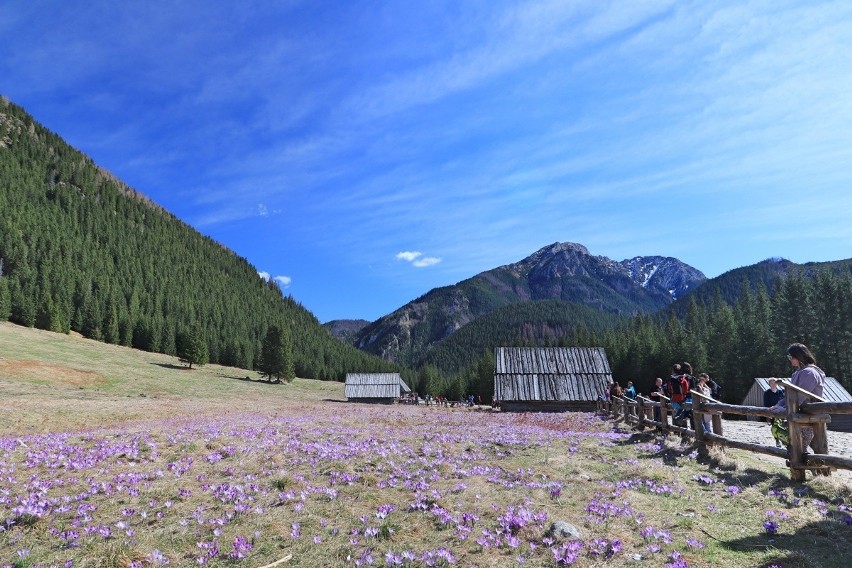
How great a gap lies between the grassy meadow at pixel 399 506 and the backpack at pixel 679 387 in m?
3.93

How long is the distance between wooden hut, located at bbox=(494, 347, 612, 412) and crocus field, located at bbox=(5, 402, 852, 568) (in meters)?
37.6

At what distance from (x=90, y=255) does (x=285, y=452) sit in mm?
171514

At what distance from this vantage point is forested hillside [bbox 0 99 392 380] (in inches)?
4090

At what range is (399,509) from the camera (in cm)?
834

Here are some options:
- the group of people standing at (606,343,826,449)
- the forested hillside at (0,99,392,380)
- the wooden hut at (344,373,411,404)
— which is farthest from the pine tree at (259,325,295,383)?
the group of people standing at (606,343,826,449)

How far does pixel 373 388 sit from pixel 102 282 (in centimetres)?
9747

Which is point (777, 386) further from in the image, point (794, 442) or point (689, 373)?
point (794, 442)

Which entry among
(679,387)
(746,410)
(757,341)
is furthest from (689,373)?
(757,341)

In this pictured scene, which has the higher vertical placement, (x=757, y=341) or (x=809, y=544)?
(x=757, y=341)

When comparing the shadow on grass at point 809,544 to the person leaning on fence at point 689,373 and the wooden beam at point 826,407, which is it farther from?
the person leaning on fence at point 689,373

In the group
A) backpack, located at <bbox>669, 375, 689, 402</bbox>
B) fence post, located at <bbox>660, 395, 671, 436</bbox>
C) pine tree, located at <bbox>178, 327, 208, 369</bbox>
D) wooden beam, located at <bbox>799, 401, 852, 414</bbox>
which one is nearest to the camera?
wooden beam, located at <bbox>799, 401, 852, 414</bbox>

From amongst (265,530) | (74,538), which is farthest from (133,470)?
(265,530)

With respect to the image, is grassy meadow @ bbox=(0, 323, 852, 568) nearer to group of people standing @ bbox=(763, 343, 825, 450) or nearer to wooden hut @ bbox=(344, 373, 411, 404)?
group of people standing @ bbox=(763, 343, 825, 450)

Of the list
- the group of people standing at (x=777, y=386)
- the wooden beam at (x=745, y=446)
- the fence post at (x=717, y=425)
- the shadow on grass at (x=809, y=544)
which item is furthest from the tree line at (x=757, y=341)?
the shadow on grass at (x=809, y=544)
